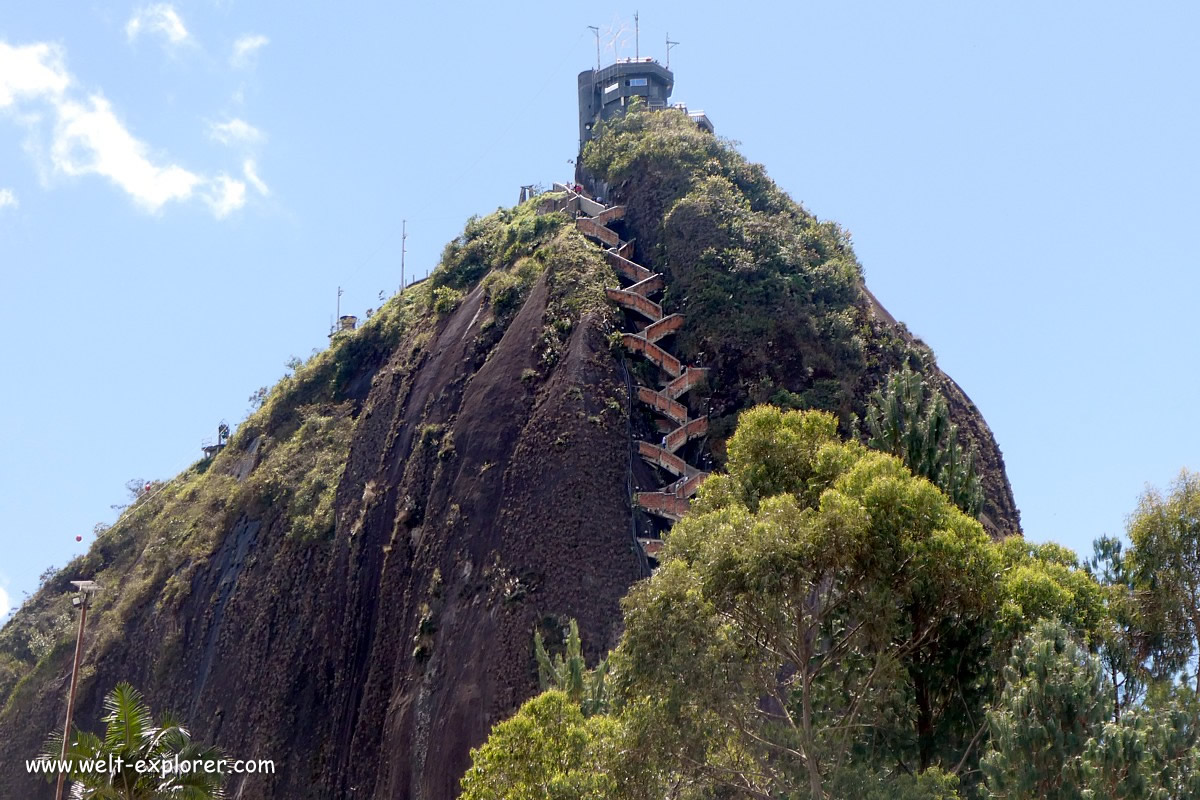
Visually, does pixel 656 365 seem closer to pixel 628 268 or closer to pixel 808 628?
pixel 628 268

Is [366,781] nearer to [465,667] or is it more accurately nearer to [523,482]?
[465,667]

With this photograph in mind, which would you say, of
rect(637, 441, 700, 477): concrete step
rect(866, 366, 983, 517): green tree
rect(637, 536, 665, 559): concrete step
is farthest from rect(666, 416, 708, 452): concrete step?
rect(866, 366, 983, 517): green tree

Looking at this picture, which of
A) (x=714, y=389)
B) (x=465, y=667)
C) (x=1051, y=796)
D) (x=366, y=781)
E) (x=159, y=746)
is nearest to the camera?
(x=1051, y=796)

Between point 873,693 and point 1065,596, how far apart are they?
3.69 m

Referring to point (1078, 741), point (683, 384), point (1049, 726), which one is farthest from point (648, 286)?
point (1078, 741)

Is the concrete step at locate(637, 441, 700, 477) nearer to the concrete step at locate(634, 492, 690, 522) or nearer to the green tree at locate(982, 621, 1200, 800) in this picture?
the concrete step at locate(634, 492, 690, 522)

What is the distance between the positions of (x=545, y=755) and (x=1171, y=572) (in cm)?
1161

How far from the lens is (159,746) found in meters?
21.5

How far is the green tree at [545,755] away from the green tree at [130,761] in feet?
18.2

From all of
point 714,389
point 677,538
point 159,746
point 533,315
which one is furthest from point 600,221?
point 159,746

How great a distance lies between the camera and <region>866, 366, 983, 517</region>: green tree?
1051 inches

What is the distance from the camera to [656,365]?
155 ft

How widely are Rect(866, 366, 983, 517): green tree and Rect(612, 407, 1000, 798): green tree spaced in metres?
2.40

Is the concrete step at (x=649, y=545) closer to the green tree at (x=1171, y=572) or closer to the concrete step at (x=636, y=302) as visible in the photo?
the concrete step at (x=636, y=302)
